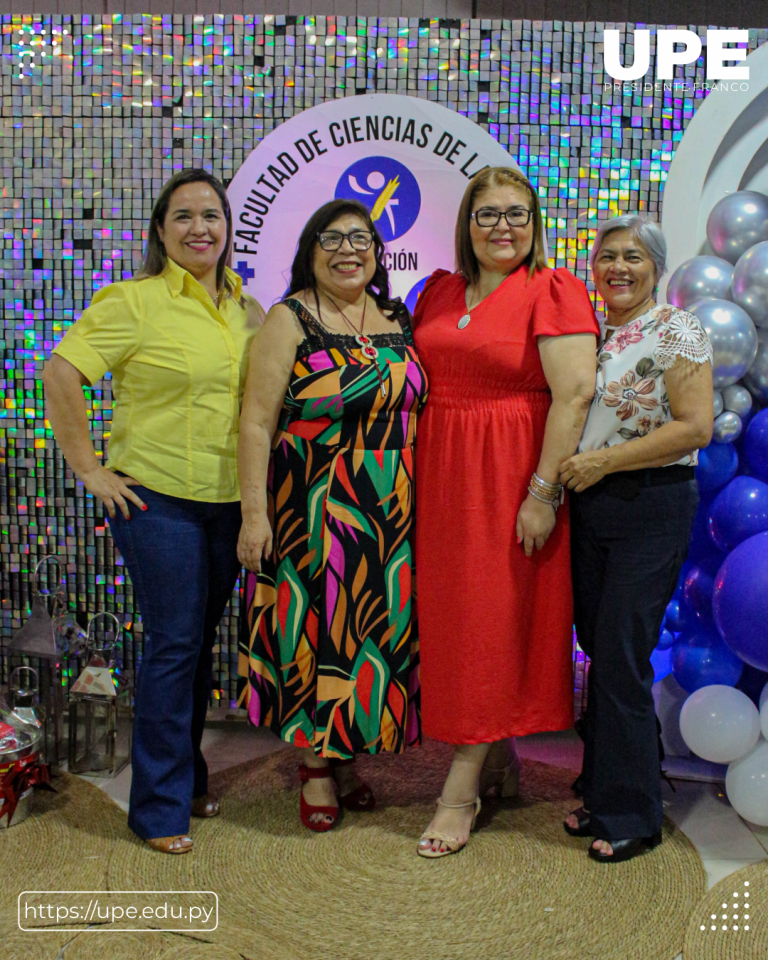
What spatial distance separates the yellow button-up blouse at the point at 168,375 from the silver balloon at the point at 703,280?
1.30 m

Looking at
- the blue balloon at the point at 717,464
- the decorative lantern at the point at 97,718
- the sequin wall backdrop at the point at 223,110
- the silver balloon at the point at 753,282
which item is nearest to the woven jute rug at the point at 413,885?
the decorative lantern at the point at 97,718

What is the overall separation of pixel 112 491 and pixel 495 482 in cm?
94

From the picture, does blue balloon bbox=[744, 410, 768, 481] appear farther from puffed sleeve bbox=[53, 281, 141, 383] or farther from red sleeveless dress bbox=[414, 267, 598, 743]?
puffed sleeve bbox=[53, 281, 141, 383]

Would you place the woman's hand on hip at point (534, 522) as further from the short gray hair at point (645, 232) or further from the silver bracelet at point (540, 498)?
the short gray hair at point (645, 232)

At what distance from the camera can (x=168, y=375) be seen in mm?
2094

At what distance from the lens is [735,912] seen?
2.01m

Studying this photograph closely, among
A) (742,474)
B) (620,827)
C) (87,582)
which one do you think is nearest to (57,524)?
(87,582)

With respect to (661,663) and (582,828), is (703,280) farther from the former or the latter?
(582,828)

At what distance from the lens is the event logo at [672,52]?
2.83 m

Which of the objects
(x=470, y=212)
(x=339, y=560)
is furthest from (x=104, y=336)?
(x=470, y=212)

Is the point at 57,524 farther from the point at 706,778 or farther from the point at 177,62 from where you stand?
the point at 706,778

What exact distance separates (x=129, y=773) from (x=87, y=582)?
2.39 feet

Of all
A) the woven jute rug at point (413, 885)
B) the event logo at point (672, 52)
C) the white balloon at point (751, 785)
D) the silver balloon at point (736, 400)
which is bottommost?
the woven jute rug at point (413, 885)

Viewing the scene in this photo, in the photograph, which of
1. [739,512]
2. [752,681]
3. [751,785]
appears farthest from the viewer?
[752,681]
